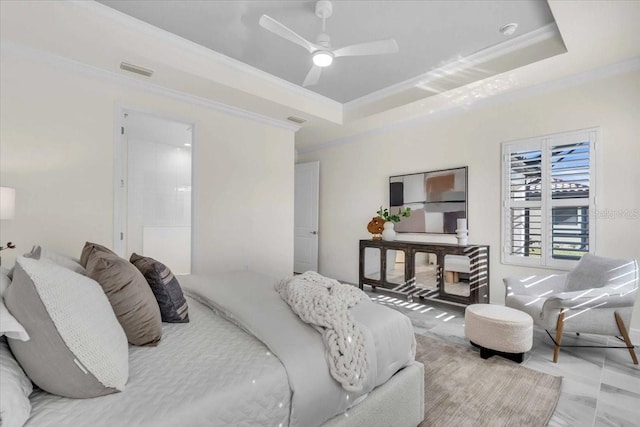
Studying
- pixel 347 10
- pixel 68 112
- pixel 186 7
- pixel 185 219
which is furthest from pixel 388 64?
pixel 185 219

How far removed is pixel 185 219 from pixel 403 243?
3.82 metres

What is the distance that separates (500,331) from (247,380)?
2095mm

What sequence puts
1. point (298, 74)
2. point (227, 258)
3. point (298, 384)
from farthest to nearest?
point (227, 258) < point (298, 74) < point (298, 384)

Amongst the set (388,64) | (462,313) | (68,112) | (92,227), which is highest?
(388,64)

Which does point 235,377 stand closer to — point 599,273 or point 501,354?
point 501,354

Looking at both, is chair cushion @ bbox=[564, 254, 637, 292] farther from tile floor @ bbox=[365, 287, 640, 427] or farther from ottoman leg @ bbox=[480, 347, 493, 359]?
ottoman leg @ bbox=[480, 347, 493, 359]

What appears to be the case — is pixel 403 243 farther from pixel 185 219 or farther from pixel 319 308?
pixel 185 219

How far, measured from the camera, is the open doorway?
16.6 feet

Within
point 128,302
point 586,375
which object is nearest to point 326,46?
point 128,302

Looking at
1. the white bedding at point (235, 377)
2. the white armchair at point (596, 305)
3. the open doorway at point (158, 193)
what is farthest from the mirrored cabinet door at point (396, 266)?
the open doorway at point (158, 193)

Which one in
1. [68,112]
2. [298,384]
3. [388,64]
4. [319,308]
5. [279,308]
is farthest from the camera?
[388,64]

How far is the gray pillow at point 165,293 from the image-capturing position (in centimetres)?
154

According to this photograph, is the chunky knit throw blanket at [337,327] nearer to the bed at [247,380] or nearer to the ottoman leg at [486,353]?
the bed at [247,380]

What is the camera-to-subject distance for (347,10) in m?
2.53
